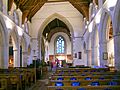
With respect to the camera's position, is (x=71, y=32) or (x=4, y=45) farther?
(x=71, y=32)

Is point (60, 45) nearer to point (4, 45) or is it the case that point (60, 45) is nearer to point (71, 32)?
point (71, 32)

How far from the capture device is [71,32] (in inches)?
885

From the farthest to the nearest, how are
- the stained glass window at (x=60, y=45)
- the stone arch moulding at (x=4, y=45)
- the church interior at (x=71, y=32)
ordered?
the stained glass window at (x=60, y=45) < the stone arch moulding at (x=4, y=45) < the church interior at (x=71, y=32)

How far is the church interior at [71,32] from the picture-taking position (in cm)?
923

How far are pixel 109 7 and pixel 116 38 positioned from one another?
1.82 metres

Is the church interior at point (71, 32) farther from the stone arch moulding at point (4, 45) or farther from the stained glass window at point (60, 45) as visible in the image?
the stained glass window at point (60, 45)

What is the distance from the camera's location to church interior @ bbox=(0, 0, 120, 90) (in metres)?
9.23

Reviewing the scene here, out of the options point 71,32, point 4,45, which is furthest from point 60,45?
point 4,45

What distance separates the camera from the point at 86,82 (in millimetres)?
4773

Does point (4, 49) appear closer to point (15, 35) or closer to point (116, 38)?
point (15, 35)

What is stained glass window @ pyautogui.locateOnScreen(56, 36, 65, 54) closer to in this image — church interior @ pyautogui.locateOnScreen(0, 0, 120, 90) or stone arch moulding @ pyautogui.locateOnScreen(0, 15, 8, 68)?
church interior @ pyautogui.locateOnScreen(0, 0, 120, 90)

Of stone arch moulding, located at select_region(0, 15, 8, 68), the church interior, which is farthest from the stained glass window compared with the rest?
stone arch moulding, located at select_region(0, 15, 8, 68)

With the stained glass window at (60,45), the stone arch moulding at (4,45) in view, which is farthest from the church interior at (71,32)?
the stained glass window at (60,45)

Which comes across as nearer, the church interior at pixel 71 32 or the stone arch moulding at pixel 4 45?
the church interior at pixel 71 32
